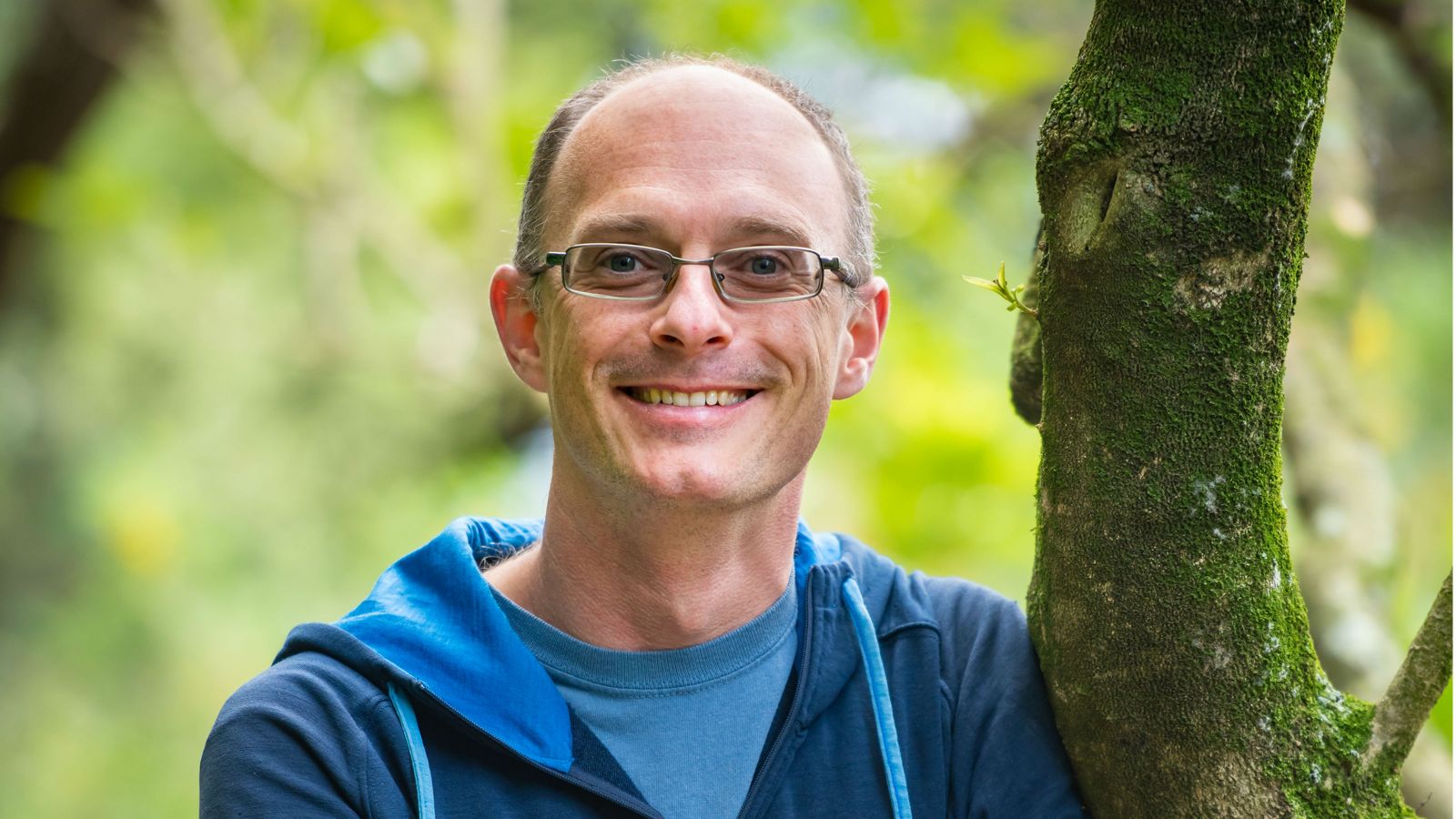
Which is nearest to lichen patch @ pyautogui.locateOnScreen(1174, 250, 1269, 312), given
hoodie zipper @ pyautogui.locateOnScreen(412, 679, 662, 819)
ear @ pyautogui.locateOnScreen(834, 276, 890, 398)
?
ear @ pyautogui.locateOnScreen(834, 276, 890, 398)

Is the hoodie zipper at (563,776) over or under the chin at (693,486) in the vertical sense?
under

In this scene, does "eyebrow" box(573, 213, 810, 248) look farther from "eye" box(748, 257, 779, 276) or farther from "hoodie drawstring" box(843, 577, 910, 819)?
"hoodie drawstring" box(843, 577, 910, 819)

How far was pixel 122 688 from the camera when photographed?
287 inches

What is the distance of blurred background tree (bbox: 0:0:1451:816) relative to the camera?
14.7ft

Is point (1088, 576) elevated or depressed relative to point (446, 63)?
depressed

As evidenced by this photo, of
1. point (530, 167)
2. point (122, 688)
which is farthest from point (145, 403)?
point (530, 167)

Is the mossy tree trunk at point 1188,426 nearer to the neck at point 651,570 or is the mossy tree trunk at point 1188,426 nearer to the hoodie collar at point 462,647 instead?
the neck at point 651,570

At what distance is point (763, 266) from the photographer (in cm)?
189

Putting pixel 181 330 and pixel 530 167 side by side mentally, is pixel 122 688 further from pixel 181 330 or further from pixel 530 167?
pixel 530 167

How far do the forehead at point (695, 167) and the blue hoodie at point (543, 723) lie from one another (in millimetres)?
505

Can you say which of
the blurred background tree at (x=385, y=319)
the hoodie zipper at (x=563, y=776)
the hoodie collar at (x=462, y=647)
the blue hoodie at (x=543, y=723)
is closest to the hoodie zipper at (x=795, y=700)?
the blue hoodie at (x=543, y=723)

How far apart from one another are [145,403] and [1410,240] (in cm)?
559

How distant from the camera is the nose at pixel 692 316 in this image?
183 centimetres

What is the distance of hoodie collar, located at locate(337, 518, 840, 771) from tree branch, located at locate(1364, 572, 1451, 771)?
95 cm
